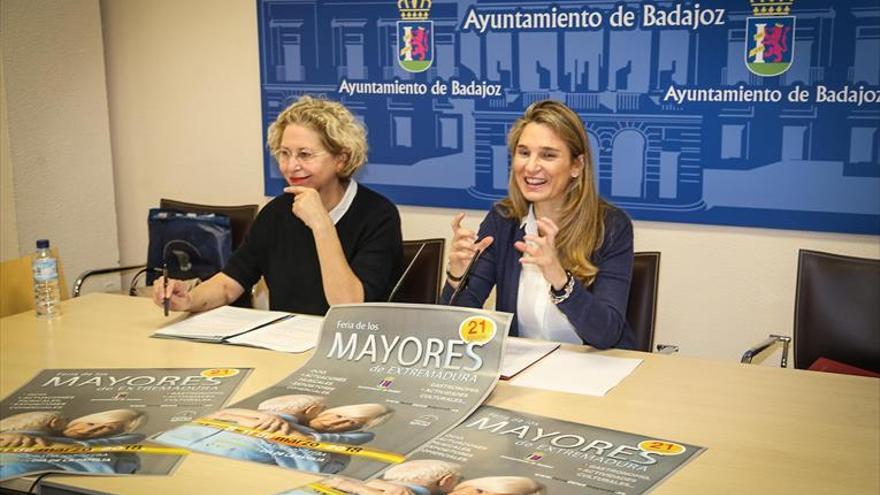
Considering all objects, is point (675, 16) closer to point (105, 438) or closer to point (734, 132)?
point (734, 132)

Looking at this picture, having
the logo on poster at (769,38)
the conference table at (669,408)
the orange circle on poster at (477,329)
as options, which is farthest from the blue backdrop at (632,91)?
the orange circle on poster at (477,329)

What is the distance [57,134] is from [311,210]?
2118mm

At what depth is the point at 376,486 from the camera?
1.50m

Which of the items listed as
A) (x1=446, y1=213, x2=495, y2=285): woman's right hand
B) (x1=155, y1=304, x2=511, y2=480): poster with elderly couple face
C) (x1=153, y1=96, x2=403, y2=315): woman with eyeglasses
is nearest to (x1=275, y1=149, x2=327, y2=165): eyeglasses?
(x1=153, y1=96, x2=403, y2=315): woman with eyeglasses

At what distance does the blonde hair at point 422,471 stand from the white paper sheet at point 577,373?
0.47 metres

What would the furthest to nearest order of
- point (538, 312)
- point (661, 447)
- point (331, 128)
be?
1. point (331, 128)
2. point (538, 312)
3. point (661, 447)

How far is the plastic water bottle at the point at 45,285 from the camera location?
105 inches

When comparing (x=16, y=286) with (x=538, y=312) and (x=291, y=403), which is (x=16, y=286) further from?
(x=538, y=312)

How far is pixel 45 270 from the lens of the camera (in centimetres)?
267

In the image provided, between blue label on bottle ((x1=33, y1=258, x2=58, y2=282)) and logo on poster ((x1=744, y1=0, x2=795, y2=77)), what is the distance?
2.43 m

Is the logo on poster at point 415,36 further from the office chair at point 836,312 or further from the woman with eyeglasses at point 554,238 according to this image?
the office chair at point 836,312

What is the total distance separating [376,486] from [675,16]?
Result: 2.51 metres

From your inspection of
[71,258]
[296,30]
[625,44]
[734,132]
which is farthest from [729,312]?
[71,258]

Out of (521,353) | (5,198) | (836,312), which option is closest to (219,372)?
(521,353)
